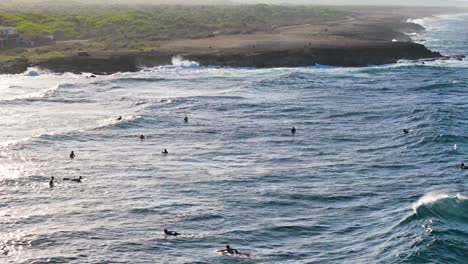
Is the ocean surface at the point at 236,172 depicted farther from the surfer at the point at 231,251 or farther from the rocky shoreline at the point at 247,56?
the rocky shoreline at the point at 247,56

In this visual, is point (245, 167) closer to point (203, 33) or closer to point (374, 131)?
point (374, 131)

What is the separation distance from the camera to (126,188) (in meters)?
50.0

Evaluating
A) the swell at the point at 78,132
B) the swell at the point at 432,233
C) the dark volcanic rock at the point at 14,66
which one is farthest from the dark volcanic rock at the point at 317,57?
the swell at the point at 432,233

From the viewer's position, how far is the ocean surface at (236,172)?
130ft

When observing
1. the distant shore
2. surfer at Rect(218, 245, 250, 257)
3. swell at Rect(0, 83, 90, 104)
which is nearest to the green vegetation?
the distant shore

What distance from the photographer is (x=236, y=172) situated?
53.6 m

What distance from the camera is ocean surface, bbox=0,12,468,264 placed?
3950cm

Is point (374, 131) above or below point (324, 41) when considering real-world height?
below

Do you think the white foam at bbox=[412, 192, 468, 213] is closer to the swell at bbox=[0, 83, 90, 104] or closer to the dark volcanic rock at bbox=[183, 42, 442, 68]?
the swell at bbox=[0, 83, 90, 104]

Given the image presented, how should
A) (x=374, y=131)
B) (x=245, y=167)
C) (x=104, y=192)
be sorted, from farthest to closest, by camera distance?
(x=374, y=131) → (x=245, y=167) → (x=104, y=192)

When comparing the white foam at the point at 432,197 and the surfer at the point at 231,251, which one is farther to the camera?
the white foam at the point at 432,197

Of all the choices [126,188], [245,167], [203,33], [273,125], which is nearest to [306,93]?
[273,125]

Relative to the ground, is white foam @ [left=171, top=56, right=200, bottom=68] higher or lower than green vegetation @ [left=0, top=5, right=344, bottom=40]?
lower

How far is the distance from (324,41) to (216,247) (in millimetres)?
→ 97823
